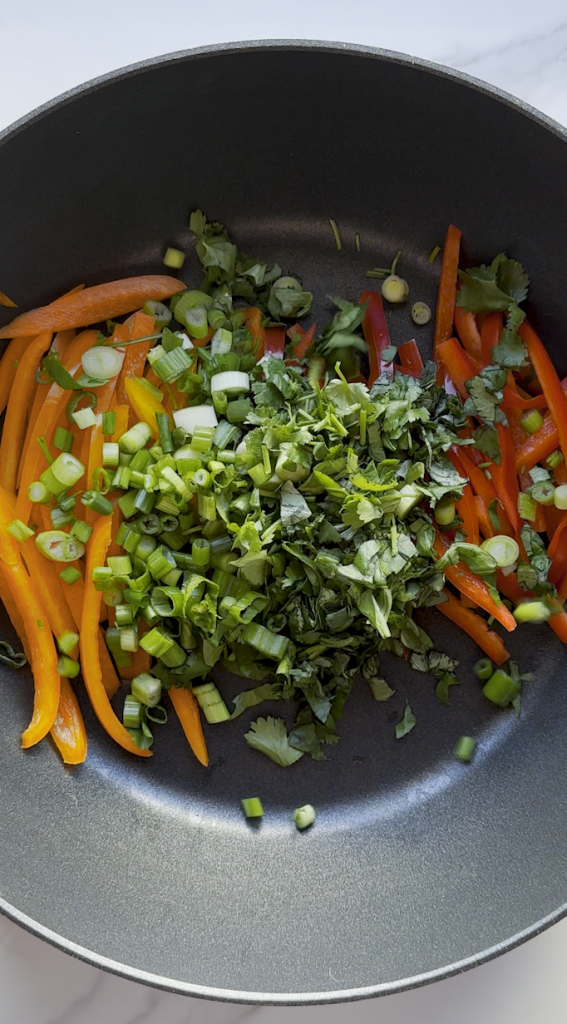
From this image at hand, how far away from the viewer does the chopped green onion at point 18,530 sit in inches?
68.6

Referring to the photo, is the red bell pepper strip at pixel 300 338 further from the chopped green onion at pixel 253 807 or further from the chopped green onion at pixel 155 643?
the chopped green onion at pixel 253 807

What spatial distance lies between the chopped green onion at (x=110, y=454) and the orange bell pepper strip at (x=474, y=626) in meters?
0.80

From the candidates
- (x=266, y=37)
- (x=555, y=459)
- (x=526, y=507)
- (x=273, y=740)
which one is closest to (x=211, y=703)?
(x=273, y=740)

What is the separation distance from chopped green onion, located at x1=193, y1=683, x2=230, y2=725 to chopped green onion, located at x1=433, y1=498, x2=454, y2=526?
65cm

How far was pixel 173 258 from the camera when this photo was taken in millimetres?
1894

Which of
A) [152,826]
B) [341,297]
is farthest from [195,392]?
[152,826]

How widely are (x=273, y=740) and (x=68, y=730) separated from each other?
47cm

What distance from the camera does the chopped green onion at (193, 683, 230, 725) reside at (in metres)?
1.81

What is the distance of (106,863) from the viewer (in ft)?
5.86

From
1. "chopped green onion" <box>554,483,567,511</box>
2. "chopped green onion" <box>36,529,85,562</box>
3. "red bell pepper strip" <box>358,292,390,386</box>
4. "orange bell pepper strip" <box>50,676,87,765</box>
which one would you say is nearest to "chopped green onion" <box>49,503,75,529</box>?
"chopped green onion" <box>36,529,85,562</box>

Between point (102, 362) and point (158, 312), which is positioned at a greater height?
point (158, 312)

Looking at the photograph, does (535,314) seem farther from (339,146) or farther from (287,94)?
(287,94)

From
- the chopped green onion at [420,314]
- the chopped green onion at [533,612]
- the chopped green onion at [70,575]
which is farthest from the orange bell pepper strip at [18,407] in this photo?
the chopped green onion at [533,612]

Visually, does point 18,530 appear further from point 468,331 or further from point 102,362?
point 468,331
